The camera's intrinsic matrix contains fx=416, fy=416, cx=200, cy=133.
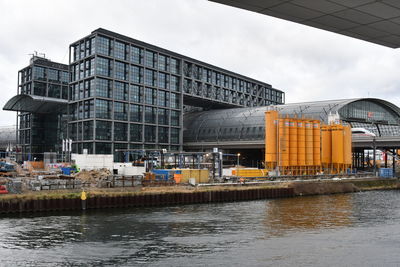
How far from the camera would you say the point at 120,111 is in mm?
115000

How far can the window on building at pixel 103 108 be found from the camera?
110 meters

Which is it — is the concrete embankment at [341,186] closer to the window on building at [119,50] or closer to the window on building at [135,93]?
the window on building at [135,93]

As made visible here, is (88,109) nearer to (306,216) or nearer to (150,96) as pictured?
(150,96)

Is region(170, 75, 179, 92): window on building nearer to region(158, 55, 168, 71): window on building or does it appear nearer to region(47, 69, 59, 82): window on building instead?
region(158, 55, 168, 71): window on building

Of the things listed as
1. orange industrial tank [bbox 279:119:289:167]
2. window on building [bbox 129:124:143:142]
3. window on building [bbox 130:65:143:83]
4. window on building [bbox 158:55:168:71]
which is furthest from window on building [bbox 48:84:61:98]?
orange industrial tank [bbox 279:119:289:167]

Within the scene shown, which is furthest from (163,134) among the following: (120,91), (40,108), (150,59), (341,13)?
(341,13)

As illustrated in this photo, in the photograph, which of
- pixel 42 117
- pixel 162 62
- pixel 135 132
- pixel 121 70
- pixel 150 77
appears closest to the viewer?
pixel 121 70

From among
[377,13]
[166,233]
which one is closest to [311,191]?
[166,233]

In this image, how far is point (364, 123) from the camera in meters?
117

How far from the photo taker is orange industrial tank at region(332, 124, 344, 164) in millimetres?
87875

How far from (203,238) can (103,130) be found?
8564 centimetres

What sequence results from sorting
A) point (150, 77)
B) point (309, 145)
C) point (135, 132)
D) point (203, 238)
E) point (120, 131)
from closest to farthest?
point (203, 238) < point (309, 145) < point (120, 131) < point (135, 132) < point (150, 77)

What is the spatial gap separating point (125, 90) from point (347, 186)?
6648cm

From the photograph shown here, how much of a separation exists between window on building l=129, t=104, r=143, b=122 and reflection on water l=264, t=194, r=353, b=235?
68.9 m
